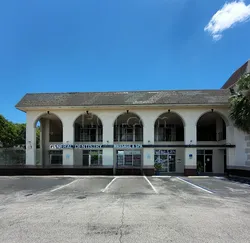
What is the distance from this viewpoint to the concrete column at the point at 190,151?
23.1 metres

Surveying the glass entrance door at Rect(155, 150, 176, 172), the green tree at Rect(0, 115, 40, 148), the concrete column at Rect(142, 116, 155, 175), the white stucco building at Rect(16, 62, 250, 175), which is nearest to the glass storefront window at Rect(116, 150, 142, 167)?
the white stucco building at Rect(16, 62, 250, 175)

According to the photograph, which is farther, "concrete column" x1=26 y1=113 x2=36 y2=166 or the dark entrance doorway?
the dark entrance doorway

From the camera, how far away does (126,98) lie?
25.0 m

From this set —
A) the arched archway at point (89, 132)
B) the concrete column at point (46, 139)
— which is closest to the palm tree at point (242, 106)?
the arched archway at point (89, 132)

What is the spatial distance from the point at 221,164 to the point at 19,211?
75.0ft

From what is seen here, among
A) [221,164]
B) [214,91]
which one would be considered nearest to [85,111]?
[214,91]

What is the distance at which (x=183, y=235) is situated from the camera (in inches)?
230

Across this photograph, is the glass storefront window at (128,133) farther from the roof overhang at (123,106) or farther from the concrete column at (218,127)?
the concrete column at (218,127)

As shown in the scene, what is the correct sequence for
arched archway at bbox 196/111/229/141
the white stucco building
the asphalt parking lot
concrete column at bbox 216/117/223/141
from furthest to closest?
1. concrete column at bbox 216/117/223/141
2. arched archway at bbox 196/111/229/141
3. the white stucco building
4. the asphalt parking lot

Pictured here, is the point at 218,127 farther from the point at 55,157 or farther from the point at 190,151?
the point at 55,157

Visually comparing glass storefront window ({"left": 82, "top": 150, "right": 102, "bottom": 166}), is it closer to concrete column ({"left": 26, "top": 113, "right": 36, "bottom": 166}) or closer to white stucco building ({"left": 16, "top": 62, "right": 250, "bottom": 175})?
white stucco building ({"left": 16, "top": 62, "right": 250, "bottom": 175})

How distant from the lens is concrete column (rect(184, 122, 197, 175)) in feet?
75.8

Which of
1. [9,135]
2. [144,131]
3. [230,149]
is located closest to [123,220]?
[144,131]

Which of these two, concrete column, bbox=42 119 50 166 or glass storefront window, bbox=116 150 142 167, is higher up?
concrete column, bbox=42 119 50 166
